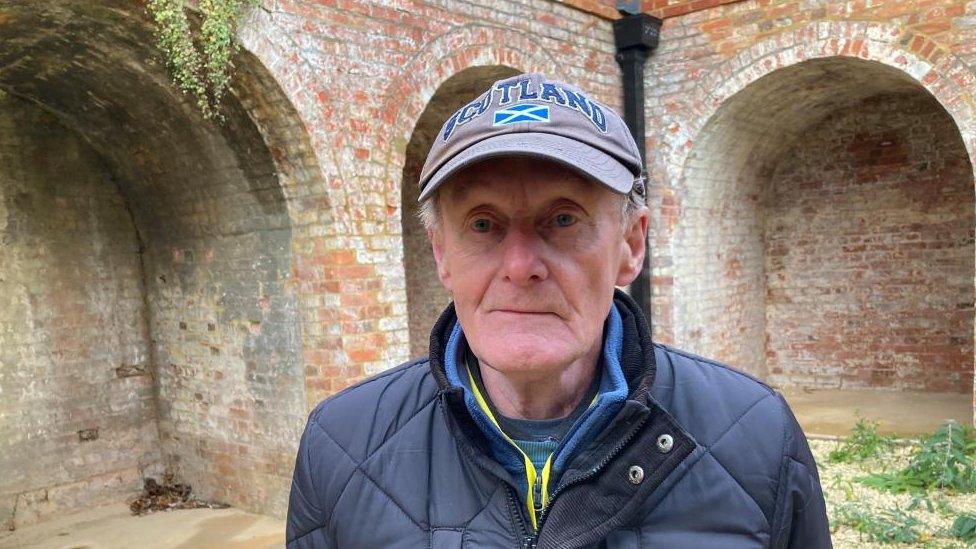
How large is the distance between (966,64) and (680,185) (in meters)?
2.42

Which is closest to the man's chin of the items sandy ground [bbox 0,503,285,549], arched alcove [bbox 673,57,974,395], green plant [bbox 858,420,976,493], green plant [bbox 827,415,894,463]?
sandy ground [bbox 0,503,285,549]

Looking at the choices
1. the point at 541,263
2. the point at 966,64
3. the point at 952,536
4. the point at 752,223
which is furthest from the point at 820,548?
the point at 752,223

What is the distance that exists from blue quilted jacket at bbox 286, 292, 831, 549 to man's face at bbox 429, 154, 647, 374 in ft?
0.42

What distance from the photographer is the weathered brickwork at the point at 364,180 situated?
4.47 meters

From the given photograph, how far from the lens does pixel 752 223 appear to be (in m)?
8.43

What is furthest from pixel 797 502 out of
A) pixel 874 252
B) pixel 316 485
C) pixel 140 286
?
pixel 874 252

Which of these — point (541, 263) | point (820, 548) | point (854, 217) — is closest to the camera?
point (541, 263)

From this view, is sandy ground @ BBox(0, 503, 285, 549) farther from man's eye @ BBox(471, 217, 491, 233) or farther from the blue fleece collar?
man's eye @ BBox(471, 217, 491, 233)

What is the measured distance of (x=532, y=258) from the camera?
1.25 meters

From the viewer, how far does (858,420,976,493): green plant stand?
4887mm

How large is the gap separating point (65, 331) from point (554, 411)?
17.1ft

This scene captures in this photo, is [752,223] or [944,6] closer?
[944,6]

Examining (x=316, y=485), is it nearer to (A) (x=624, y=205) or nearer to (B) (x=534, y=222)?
(B) (x=534, y=222)

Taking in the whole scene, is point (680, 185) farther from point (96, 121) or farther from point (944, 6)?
point (96, 121)
